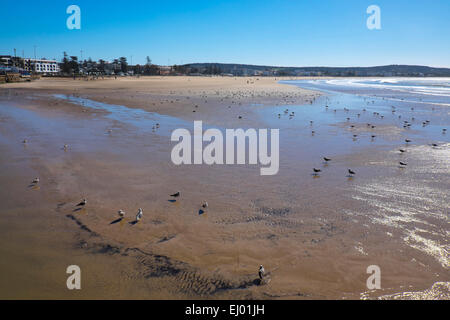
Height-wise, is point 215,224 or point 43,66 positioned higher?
point 43,66

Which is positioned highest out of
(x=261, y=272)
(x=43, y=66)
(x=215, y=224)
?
(x=43, y=66)

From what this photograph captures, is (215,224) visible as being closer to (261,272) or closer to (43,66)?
(261,272)

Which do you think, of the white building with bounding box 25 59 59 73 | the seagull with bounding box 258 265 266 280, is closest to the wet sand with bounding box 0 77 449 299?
the seagull with bounding box 258 265 266 280

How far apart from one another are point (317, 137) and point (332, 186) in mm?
7542

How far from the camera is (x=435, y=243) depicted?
676cm

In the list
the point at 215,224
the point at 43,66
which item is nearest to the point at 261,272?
the point at 215,224

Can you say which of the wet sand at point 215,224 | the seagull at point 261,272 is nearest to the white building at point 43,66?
the wet sand at point 215,224

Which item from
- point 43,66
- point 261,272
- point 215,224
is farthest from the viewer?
point 43,66

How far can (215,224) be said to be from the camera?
25.1ft

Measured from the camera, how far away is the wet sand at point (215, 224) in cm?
562

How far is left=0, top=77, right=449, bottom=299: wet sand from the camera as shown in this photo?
18.5 ft

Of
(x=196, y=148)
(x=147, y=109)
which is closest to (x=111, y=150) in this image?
(x=196, y=148)

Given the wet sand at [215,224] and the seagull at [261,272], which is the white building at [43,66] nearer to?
the wet sand at [215,224]

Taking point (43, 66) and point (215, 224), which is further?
point (43, 66)
